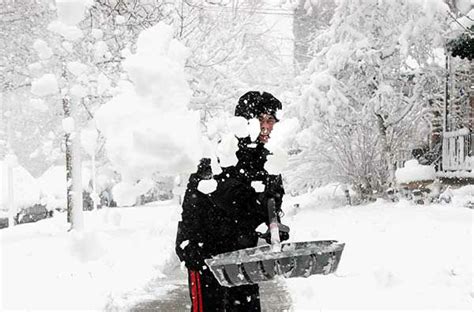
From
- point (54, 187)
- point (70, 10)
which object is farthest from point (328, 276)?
point (54, 187)

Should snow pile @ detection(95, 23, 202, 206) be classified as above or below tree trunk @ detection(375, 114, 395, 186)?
above

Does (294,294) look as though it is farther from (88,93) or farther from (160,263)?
(88,93)

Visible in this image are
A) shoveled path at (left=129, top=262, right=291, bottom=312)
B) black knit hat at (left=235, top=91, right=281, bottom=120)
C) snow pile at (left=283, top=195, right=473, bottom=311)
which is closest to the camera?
black knit hat at (left=235, top=91, right=281, bottom=120)

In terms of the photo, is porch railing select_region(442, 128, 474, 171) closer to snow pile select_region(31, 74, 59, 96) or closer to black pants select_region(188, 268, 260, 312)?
snow pile select_region(31, 74, 59, 96)

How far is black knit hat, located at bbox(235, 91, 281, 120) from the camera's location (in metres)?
3.37

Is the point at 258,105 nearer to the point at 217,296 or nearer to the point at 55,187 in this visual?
the point at 217,296

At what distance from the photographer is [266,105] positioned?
3.37 metres

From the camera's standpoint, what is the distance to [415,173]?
18.5 meters

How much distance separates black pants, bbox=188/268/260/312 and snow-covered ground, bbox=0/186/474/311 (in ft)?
1.23

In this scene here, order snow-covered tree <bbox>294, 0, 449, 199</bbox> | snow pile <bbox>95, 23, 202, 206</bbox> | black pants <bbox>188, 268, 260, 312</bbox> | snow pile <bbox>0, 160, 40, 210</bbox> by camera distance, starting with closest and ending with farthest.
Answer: snow pile <bbox>95, 23, 202, 206</bbox> → black pants <bbox>188, 268, 260, 312</bbox> → snow-covered tree <bbox>294, 0, 449, 199</bbox> → snow pile <bbox>0, 160, 40, 210</bbox>

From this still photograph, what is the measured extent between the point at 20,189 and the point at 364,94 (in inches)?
401

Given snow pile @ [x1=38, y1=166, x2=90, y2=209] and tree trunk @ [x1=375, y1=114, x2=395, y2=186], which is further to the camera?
snow pile @ [x1=38, y1=166, x2=90, y2=209]

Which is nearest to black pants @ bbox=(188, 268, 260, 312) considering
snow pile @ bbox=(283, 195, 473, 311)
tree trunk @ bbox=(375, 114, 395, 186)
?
snow pile @ bbox=(283, 195, 473, 311)

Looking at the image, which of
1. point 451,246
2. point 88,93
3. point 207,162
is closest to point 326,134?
point 88,93
